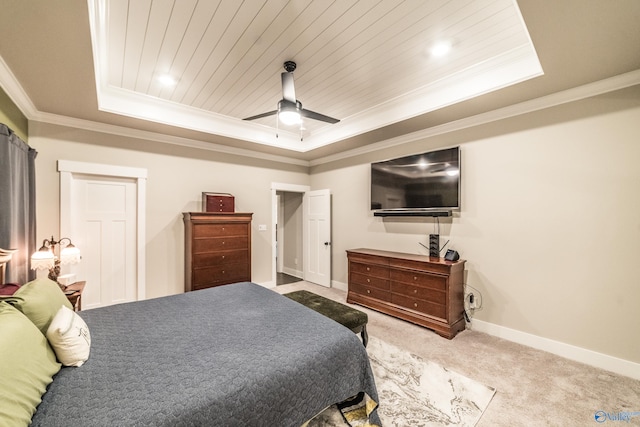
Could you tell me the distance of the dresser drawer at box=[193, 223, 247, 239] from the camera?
3.81 m

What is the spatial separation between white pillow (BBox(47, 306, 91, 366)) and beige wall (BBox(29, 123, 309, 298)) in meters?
2.64

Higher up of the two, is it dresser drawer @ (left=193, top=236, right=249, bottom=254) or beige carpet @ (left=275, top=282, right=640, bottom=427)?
dresser drawer @ (left=193, top=236, right=249, bottom=254)

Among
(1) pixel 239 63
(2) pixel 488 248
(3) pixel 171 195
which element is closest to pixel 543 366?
(2) pixel 488 248

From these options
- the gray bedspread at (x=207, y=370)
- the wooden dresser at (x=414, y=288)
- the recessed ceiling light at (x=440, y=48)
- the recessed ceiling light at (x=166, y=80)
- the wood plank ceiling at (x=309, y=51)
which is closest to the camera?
the gray bedspread at (x=207, y=370)

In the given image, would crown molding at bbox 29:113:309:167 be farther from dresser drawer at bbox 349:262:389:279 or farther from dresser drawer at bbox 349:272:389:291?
dresser drawer at bbox 349:272:389:291

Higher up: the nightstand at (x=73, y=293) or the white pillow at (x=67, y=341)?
the white pillow at (x=67, y=341)

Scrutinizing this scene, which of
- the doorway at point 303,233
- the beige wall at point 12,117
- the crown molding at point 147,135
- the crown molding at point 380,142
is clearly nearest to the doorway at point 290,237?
the doorway at point 303,233

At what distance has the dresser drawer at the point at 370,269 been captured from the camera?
3.69m

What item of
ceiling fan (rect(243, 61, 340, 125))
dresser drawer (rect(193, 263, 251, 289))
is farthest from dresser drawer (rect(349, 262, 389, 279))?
ceiling fan (rect(243, 61, 340, 125))

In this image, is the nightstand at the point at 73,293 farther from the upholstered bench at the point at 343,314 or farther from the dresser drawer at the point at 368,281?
the dresser drawer at the point at 368,281

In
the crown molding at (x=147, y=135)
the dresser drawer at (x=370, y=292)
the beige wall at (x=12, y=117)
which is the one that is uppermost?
the crown molding at (x=147, y=135)

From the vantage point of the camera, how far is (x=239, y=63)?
257 cm

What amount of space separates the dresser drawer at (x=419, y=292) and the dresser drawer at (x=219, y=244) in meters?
2.36

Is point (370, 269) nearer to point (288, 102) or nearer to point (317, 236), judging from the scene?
point (317, 236)
